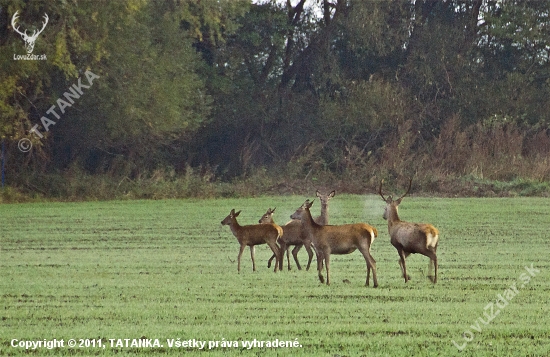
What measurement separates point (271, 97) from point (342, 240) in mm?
28312

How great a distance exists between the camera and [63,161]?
36281mm

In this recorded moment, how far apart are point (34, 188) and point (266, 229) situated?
64.1 ft

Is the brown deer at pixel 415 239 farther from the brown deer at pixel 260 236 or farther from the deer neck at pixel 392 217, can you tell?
the brown deer at pixel 260 236

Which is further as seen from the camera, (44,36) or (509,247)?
(44,36)

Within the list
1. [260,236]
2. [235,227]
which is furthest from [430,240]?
[235,227]

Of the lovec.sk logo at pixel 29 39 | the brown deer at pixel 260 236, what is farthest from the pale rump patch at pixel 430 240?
the lovec.sk logo at pixel 29 39

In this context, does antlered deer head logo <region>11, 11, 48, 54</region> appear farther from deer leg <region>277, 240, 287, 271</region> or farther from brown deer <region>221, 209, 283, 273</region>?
deer leg <region>277, 240, 287, 271</region>

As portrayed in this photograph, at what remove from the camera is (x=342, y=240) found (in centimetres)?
1269

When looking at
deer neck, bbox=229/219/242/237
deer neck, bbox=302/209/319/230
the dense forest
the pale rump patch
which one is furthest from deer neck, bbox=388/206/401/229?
the dense forest

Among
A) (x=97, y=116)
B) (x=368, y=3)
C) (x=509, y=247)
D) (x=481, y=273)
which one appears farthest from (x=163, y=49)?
(x=481, y=273)

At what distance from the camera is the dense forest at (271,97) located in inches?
1229

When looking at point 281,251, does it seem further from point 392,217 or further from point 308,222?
point 392,217

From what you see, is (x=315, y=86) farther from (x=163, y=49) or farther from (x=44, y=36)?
(x=44, y=36)

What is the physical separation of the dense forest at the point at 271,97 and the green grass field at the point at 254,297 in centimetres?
993
